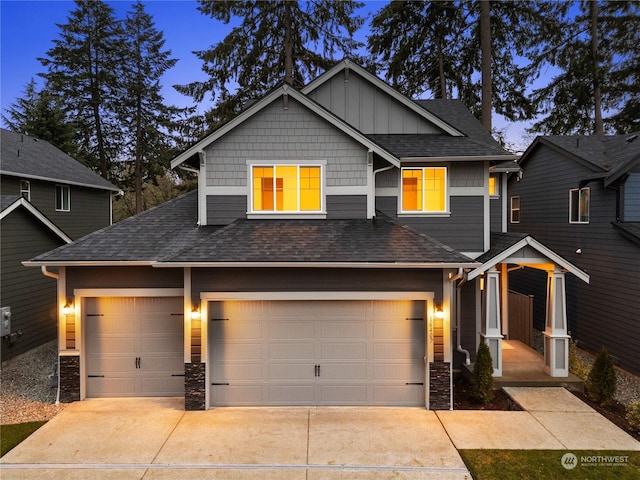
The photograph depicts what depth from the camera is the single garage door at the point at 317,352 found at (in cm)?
833

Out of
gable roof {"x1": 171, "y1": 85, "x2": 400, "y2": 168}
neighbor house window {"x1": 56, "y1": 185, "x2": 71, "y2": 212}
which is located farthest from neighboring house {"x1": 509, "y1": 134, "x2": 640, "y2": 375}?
neighbor house window {"x1": 56, "y1": 185, "x2": 71, "y2": 212}

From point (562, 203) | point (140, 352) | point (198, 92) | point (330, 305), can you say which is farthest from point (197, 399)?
point (198, 92)

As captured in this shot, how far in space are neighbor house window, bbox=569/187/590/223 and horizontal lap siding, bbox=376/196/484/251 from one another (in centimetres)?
466

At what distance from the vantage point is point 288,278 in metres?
8.23

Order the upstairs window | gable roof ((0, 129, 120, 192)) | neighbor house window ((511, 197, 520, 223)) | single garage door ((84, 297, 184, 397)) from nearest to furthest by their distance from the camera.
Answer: single garage door ((84, 297, 184, 397)), the upstairs window, gable roof ((0, 129, 120, 192)), neighbor house window ((511, 197, 520, 223))

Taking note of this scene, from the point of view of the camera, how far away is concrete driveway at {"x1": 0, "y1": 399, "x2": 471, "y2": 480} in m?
5.95

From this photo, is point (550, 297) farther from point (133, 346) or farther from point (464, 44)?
point (464, 44)

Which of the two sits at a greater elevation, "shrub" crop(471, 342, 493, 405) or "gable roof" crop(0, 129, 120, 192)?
"gable roof" crop(0, 129, 120, 192)

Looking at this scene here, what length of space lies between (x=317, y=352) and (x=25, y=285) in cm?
953

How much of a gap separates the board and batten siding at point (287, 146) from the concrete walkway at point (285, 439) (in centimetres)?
548

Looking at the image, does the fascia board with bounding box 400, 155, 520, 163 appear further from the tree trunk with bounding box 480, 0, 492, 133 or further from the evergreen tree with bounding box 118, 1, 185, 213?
the evergreen tree with bounding box 118, 1, 185, 213

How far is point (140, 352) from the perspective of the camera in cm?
874

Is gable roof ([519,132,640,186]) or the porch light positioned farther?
gable roof ([519,132,640,186])

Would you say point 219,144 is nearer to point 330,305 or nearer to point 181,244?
point 181,244
